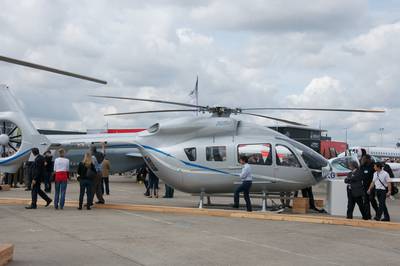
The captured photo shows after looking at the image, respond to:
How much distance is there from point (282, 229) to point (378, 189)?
3.06 m

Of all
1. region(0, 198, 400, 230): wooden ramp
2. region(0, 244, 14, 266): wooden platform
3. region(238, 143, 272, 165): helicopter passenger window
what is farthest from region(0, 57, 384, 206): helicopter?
region(0, 244, 14, 266): wooden platform

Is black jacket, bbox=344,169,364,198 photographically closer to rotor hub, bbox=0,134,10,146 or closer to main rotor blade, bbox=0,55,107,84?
main rotor blade, bbox=0,55,107,84

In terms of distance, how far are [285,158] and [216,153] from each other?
2.02 metres

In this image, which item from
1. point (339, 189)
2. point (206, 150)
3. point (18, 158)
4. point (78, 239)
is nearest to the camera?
point (78, 239)

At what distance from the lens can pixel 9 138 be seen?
76.4 ft

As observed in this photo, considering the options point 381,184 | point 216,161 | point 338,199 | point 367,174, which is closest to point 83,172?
point 216,161

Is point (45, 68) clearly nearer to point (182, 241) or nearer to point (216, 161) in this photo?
point (182, 241)

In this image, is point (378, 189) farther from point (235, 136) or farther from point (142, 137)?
point (142, 137)

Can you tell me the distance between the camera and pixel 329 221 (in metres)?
12.9

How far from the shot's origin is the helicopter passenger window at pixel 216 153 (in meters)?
15.4

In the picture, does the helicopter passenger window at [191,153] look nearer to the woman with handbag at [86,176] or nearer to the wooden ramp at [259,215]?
the wooden ramp at [259,215]

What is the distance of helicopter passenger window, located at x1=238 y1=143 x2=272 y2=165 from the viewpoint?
15195 mm

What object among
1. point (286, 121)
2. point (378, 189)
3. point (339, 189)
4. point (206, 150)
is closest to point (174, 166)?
point (206, 150)

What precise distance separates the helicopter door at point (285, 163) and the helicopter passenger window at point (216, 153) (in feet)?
5.08
